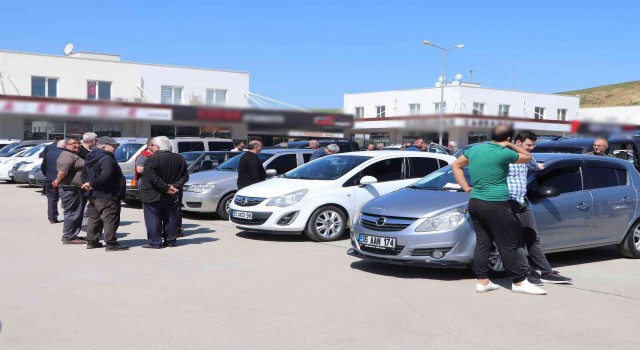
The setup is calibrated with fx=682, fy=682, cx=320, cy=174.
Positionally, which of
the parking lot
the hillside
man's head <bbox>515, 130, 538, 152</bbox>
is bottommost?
the parking lot

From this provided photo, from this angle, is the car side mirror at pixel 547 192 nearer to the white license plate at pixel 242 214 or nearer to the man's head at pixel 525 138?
the man's head at pixel 525 138

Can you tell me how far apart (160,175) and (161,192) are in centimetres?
25

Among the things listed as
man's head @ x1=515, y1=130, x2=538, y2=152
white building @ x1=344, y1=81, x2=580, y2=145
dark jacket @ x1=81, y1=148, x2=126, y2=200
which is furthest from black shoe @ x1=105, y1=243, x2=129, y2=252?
white building @ x1=344, y1=81, x2=580, y2=145

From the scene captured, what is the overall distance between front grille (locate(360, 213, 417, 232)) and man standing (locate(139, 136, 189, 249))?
3.26 metres

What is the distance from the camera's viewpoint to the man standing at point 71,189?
10.5m

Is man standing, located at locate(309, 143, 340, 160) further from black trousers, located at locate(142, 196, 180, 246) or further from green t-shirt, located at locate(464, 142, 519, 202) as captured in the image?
green t-shirt, located at locate(464, 142, 519, 202)

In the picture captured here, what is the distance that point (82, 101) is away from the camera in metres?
1.48

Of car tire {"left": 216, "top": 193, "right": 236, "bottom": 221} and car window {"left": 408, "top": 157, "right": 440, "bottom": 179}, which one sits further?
car tire {"left": 216, "top": 193, "right": 236, "bottom": 221}

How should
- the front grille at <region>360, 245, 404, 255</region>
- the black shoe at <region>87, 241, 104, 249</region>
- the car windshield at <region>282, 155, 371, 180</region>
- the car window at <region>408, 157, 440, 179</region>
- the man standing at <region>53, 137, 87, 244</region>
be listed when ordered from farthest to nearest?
the car window at <region>408, 157, 440, 179</region>
the car windshield at <region>282, 155, 371, 180</region>
the man standing at <region>53, 137, 87, 244</region>
the black shoe at <region>87, 241, 104, 249</region>
the front grille at <region>360, 245, 404, 255</region>

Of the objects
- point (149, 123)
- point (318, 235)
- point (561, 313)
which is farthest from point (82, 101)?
point (318, 235)

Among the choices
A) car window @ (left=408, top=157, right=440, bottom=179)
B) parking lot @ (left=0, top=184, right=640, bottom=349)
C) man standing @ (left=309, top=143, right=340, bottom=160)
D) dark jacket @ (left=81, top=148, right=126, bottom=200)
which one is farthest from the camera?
man standing @ (left=309, top=143, right=340, bottom=160)

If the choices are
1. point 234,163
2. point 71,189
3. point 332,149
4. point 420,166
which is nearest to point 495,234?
point 420,166

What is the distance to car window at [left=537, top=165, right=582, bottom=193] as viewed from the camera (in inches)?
331

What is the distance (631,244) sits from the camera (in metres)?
9.19
